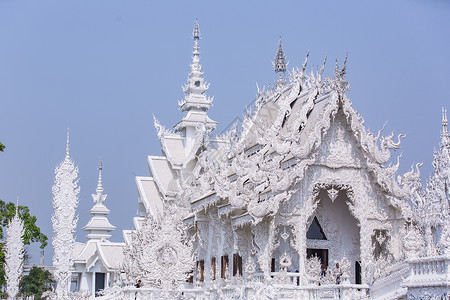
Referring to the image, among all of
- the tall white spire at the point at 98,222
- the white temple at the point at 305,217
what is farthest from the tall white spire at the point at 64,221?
the tall white spire at the point at 98,222

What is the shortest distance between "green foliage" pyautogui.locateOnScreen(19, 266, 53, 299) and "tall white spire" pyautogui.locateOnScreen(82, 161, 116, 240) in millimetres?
6059

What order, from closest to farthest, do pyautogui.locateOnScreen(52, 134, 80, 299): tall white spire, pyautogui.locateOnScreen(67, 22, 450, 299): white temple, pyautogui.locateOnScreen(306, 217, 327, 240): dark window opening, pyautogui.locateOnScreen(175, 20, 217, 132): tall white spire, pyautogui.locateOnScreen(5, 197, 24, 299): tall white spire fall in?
pyautogui.locateOnScreen(67, 22, 450, 299): white temple
pyautogui.locateOnScreen(306, 217, 327, 240): dark window opening
pyautogui.locateOnScreen(52, 134, 80, 299): tall white spire
pyautogui.locateOnScreen(5, 197, 24, 299): tall white spire
pyautogui.locateOnScreen(175, 20, 217, 132): tall white spire

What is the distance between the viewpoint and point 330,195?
64.0ft

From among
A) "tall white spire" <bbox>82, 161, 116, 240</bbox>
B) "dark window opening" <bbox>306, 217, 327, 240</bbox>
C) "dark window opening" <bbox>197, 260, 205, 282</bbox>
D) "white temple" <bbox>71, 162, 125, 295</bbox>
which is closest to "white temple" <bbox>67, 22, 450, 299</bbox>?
"dark window opening" <bbox>306, 217, 327, 240</bbox>

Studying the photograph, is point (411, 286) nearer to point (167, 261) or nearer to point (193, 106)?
point (167, 261)

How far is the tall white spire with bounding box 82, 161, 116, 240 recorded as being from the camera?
4075 centimetres

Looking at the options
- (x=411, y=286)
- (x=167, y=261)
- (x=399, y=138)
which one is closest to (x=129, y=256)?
(x=167, y=261)

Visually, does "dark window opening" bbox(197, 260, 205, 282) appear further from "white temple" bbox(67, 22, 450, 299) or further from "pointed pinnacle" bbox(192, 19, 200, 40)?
"pointed pinnacle" bbox(192, 19, 200, 40)

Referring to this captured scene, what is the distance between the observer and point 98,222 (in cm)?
4097

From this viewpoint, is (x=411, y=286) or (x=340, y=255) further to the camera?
(x=340, y=255)

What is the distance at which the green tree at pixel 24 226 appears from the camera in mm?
29703

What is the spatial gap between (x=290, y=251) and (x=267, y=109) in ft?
21.4

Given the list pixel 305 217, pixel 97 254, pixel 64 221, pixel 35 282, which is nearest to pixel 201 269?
pixel 64 221

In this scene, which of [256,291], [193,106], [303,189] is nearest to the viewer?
[256,291]
